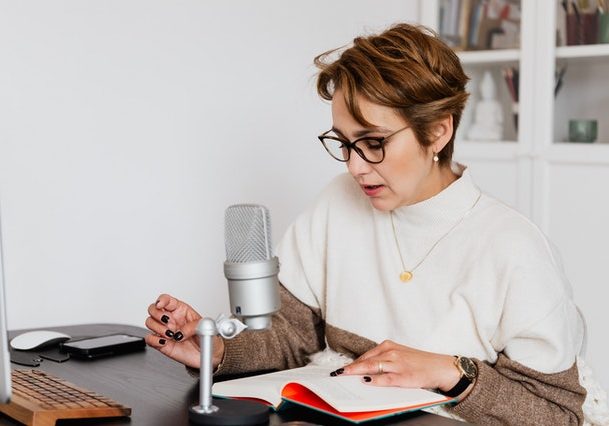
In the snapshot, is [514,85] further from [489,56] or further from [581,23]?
[581,23]

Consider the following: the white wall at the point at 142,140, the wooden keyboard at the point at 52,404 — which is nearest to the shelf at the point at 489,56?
the white wall at the point at 142,140

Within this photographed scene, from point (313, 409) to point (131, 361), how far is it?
0.50 metres

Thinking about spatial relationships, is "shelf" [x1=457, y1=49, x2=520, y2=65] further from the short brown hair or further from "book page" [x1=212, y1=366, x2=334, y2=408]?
"book page" [x1=212, y1=366, x2=334, y2=408]

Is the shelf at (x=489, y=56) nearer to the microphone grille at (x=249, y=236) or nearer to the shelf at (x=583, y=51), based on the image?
the shelf at (x=583, y=51)

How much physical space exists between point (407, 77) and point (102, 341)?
2.65 ft

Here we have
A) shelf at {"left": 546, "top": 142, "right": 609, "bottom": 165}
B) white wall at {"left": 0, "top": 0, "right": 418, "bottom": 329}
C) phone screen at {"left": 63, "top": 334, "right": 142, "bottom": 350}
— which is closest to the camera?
phone screen at {"left": 63, "top": 334, "right": 142, "bottom": 350}

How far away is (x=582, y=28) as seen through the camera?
3361 mm

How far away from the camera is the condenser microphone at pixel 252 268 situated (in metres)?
1.38

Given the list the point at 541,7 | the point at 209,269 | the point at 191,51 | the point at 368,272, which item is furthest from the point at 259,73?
the point at 368,272

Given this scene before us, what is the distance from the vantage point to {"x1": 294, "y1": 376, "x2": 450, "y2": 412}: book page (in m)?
1.34

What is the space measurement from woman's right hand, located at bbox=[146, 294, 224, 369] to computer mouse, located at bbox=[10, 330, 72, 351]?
0.30 metres

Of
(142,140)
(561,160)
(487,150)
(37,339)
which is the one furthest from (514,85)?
(37,339)

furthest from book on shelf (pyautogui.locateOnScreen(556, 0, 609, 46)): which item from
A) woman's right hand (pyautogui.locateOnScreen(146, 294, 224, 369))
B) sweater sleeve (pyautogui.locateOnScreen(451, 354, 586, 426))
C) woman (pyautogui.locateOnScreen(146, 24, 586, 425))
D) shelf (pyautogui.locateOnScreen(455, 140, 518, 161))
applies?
woman's right hand (pyautogui.locateOnScreen(146, 294, 224, 369))

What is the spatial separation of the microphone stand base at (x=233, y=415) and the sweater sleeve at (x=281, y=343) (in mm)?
379
